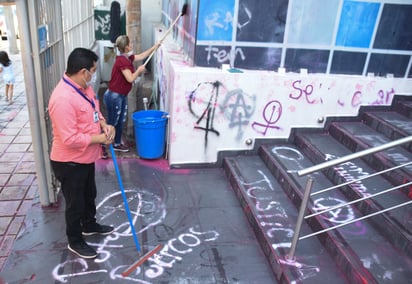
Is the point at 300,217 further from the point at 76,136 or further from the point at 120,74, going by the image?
the point at 120,74

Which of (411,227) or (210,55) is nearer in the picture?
(411,227)

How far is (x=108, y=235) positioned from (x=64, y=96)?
5.50 feet

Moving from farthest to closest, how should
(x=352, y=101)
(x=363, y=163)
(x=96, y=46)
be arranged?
(x=96, y=46)
(x=352, y=101)
(x=363, y=163)

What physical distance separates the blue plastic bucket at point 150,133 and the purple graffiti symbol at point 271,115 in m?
1.44

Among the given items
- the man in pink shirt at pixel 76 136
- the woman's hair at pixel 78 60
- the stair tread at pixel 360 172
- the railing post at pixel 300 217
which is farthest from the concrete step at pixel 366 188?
the woman's hair at pixel 78 60

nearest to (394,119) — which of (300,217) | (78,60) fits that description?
(300,217)

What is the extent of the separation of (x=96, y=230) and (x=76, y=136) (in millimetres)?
1292

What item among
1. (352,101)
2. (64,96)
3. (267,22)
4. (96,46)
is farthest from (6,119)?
(352,101)

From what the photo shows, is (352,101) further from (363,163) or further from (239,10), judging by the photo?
(239,10)

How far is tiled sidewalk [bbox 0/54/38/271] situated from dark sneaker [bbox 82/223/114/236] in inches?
29.6

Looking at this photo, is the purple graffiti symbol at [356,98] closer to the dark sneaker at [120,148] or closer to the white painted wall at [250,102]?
the white painted wall at [250,102]

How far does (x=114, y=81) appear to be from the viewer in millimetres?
5531

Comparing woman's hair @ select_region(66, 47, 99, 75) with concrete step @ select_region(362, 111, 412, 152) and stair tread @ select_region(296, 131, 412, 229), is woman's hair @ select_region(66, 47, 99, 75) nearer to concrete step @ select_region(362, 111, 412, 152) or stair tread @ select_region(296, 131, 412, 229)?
stair tread @ select_region(296, 131, 412, 229)

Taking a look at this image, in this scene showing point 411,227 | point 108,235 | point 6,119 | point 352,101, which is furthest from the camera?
point 6,119
